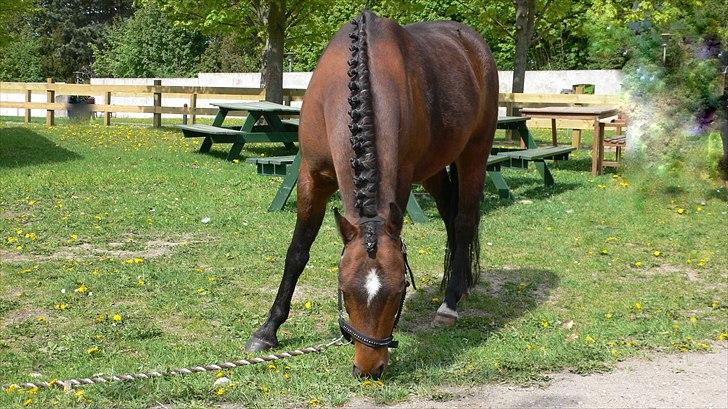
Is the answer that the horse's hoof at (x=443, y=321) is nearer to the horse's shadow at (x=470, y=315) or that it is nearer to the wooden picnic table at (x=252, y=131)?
the horse's shadow at (x=470, y=315)

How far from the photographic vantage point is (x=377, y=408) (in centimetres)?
411

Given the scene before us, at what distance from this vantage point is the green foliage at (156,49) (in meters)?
44.1

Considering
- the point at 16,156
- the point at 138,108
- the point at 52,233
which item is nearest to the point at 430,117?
the point at 52,233

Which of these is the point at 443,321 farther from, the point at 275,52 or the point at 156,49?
the point at 156,49

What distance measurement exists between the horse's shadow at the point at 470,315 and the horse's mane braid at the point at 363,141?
0.96 metres

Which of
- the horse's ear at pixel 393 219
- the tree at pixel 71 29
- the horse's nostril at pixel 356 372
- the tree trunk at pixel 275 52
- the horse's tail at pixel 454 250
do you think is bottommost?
the horse's nostril at pixel 356 372

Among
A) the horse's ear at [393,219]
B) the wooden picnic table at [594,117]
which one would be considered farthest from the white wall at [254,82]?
the horse's ear at [393,219]

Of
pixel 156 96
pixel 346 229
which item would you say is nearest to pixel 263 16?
pixel 156 96

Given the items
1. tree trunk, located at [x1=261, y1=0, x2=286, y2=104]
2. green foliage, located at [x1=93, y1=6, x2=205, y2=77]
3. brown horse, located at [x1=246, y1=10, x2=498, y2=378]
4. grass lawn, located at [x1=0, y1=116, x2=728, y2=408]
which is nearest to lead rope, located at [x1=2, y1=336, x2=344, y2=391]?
grass lawn, located at [x1=0, y1=116, x2=728, y2=408]

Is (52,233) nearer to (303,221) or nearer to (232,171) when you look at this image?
(303,221)

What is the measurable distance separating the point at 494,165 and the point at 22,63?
40.5 metres

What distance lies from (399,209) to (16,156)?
11.9 metres

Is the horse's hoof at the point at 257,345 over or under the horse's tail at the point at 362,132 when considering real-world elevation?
under

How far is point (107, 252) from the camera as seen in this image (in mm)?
7766
